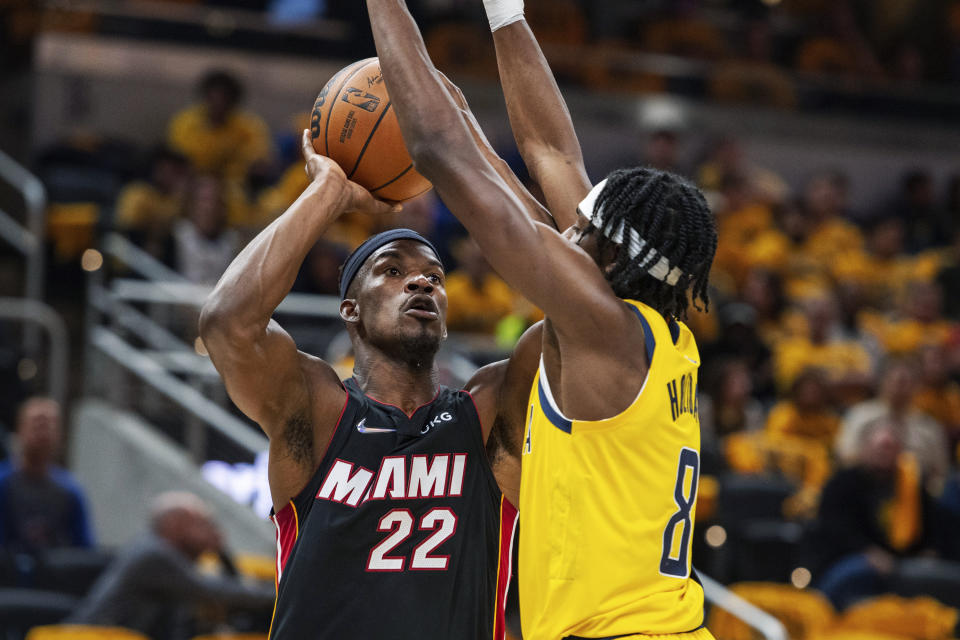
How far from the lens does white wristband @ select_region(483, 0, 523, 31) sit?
3875mm

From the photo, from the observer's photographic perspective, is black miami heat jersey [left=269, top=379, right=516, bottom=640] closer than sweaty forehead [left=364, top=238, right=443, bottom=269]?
Yes

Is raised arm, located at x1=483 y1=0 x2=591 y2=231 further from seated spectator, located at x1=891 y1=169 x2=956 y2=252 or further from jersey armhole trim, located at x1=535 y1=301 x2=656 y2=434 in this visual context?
seated spectator, located at x1=891 y1=169 x2=956 y2=252

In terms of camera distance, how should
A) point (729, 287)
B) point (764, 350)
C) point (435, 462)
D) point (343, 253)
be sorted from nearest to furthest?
point (435, 462) → point (343, 253) → point (764, 350) → point (729, 287)

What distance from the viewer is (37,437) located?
786 centimetres

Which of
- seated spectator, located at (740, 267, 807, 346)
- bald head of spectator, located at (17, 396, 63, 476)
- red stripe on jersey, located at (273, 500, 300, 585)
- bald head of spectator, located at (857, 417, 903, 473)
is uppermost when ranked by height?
red stripe on jersey, located at (273, 500, 300, 585)

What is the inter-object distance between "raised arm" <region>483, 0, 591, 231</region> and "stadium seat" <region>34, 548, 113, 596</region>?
14.9 ft

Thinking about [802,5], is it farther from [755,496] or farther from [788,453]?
[755,496]

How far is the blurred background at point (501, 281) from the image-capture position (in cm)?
810

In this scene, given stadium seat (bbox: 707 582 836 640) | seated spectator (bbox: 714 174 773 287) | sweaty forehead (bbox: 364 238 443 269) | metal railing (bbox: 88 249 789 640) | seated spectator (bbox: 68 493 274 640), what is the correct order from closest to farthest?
sweaty forehead (bbox: 364 238 443 269), seated spectator (bbox: 68 493 274 640), stadium seat (bbox: 707 582 836 640), metal railing (bbox: 88 249 789 640), seated spectator (bbox: 714 174 773 287)

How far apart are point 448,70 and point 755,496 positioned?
6.71 m

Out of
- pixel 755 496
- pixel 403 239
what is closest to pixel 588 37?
pixel 755 496

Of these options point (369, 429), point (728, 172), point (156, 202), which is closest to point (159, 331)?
point (156, 202)

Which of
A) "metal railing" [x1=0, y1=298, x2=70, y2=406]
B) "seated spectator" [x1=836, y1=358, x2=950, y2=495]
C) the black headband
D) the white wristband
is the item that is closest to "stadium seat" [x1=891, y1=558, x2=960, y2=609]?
"seated spectator" [x1=836, y1=358, x2=950, y2=495]

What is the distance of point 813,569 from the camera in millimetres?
8367
